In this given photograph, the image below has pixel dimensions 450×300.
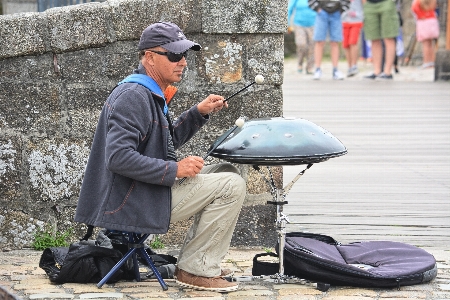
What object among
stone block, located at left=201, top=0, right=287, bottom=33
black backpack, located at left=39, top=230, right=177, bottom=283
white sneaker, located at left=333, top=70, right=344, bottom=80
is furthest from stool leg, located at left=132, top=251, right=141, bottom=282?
white sneaker, located at left=333, top=70, right=344, bottom=80

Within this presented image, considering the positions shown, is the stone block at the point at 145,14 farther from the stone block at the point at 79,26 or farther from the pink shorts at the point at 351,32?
the pink shorts at the point at 351,32

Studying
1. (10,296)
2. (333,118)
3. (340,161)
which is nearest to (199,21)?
(10,296)

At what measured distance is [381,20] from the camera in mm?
15289

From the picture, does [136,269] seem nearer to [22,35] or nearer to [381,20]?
[22,35]

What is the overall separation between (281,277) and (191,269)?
18.3 inches

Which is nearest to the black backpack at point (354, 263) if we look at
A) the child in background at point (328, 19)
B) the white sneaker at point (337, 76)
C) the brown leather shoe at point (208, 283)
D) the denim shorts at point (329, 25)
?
the brown leather shoe at point (208, 283)

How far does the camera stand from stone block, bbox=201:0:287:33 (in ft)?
19.4

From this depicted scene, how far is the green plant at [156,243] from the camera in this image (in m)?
6.04

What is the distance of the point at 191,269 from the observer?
4.97 metres

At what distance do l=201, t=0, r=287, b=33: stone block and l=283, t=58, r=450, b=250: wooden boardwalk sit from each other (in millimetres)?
1326

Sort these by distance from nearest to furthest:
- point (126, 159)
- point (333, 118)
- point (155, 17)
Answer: point (126, 159), point (155, 17), point (333, 118)

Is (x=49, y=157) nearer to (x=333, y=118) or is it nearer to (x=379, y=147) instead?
(x=379, y=147)

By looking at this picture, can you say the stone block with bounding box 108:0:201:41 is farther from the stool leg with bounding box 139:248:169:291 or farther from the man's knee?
the stool leg with bounding box 139:248:169:291

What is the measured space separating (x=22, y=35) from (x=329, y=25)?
10.1 metres
